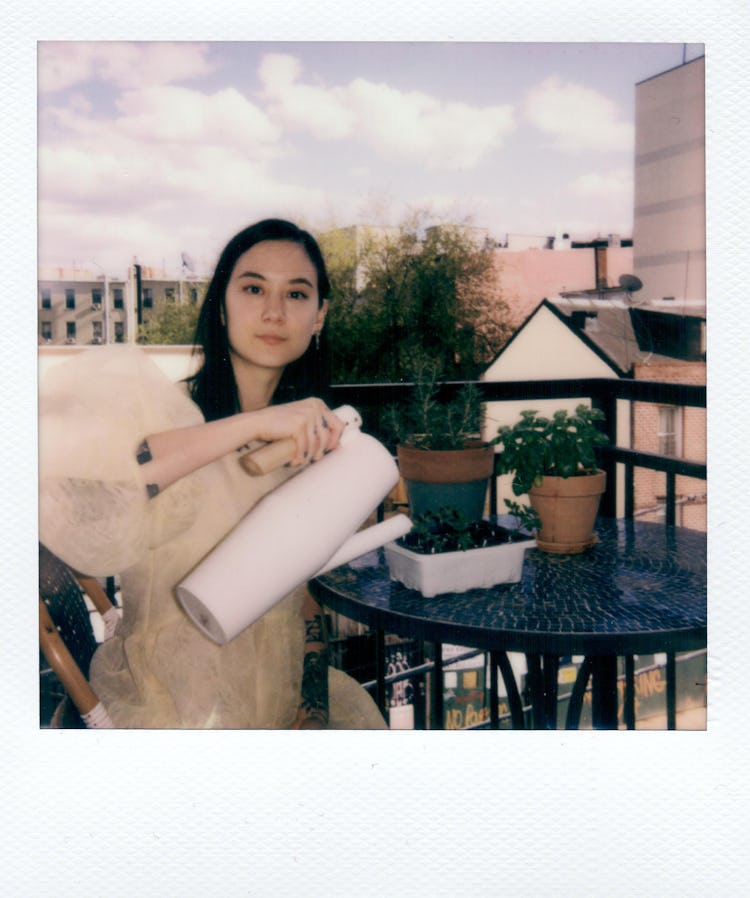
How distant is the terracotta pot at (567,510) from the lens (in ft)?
4.27

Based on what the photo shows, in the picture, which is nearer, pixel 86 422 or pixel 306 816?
pixel 86 422

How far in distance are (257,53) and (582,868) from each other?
4.93 feet

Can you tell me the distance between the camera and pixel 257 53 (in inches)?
50.3

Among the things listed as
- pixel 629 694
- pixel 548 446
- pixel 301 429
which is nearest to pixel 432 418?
pixel 548 446

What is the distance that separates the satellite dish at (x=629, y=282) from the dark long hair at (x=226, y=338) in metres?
0.59

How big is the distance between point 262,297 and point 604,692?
90 cm

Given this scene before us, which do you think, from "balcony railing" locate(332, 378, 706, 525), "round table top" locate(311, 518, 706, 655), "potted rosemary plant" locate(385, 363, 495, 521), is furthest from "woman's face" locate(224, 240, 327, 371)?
"round table top" locate(311, 518, 706, 655)

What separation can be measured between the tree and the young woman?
7 cm

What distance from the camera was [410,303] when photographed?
56.5 inches

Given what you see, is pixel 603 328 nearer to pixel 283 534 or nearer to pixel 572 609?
pixel 572 609

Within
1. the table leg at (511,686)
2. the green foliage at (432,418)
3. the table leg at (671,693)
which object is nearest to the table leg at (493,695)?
the table leg at (511,686)

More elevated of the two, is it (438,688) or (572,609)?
(572,609)
